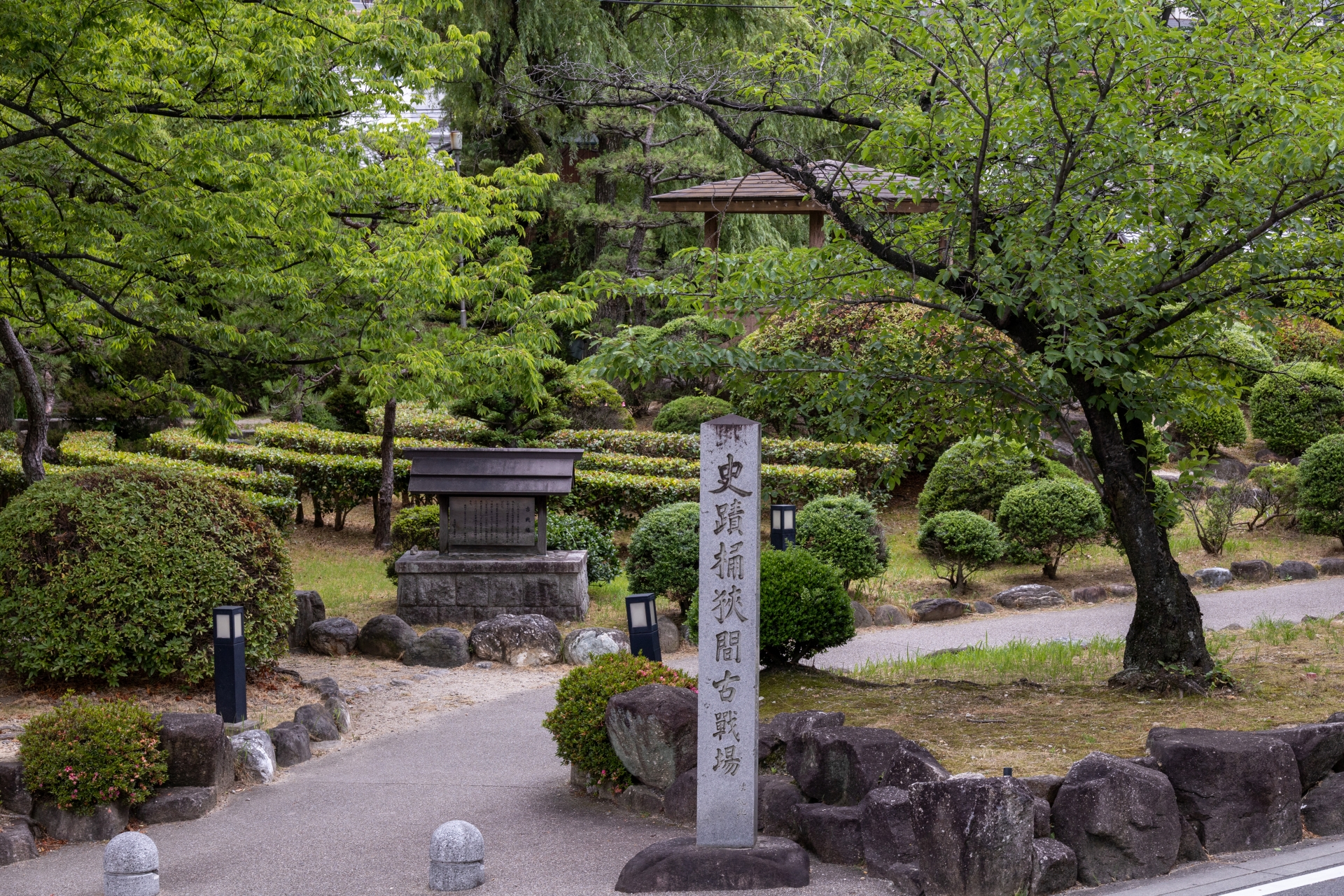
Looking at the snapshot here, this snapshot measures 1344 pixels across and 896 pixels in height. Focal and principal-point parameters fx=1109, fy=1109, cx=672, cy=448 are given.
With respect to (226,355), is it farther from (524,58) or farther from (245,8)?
(524,58)

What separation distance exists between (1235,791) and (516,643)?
22.2 feet

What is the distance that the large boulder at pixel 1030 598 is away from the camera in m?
13.0

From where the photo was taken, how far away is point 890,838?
5.23 metres

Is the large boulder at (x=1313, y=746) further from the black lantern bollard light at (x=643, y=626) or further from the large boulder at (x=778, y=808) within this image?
the black lantern bollard light at (x=643, y=626)

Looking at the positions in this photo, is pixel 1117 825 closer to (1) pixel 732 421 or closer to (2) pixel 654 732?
(2) pixel 654 732

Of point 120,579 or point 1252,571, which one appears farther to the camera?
point 1252,571

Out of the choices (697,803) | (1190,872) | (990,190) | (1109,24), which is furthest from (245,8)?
(1190,872)

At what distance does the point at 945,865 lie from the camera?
4.96m

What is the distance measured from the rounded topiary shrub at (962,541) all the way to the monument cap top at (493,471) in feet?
14.8

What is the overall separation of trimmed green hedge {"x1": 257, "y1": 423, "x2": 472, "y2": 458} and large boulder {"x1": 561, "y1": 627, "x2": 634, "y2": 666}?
781 cm

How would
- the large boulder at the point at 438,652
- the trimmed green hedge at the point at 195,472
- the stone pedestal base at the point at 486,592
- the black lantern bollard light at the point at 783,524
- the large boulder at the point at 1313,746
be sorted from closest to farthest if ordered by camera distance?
the large boulder at the point at 1313,746 → the large boulder at the point at 438,652 → the black lantern bollard light at the point at 783,524 → the stone pedestal base at the point at 486,592 → the trimmed green hedge at the point at 195,472

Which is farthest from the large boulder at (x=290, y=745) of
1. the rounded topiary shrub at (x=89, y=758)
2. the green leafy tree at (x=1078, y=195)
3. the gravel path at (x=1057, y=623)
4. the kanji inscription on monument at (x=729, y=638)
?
the green leafy tree at (x=1078, y=195)

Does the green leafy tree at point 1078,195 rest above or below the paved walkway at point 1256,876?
above

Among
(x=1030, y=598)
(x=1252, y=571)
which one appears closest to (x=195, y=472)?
(x=1030, y=598)
